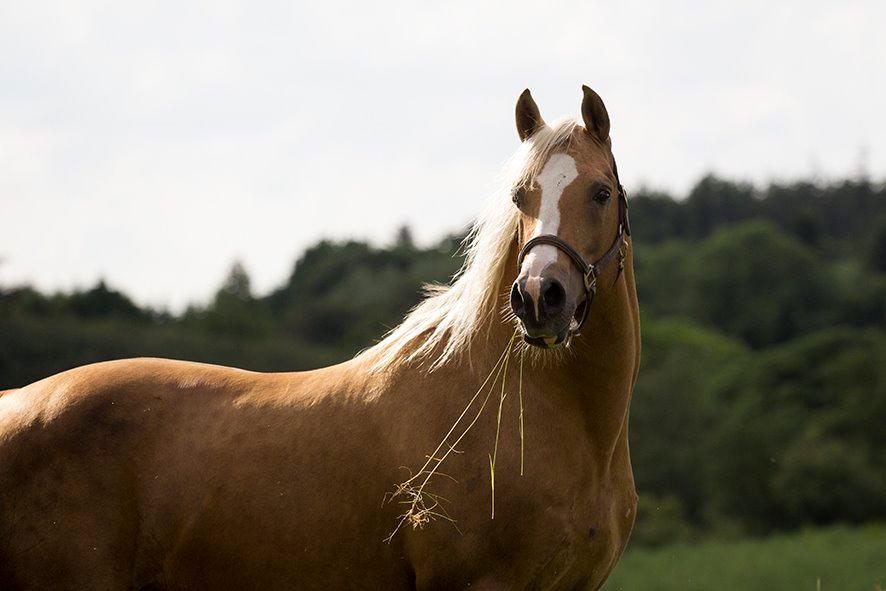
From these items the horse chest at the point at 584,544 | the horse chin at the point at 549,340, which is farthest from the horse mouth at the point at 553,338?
the horse chest at the point at 584,544

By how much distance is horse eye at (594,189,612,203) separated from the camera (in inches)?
198

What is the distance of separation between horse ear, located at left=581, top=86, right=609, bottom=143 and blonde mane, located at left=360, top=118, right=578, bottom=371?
8cm

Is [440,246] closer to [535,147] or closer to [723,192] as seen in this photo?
[723,192]

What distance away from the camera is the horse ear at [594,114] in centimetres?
525

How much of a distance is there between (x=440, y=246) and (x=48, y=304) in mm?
35358

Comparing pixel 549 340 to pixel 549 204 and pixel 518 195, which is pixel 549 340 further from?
pixel 518 195

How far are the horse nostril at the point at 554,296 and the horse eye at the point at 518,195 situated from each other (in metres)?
0.61

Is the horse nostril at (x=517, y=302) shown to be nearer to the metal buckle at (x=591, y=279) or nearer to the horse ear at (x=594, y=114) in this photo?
the metal buckle at (x=591, y=279)

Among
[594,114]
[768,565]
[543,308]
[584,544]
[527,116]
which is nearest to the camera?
[543,308]

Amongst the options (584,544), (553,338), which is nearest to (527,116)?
(553,338)

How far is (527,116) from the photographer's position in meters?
→ 5.48

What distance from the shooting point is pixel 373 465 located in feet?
16.8

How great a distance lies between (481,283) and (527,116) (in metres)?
0.91

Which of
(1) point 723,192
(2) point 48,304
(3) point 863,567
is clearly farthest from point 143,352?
(1) point 723,192
